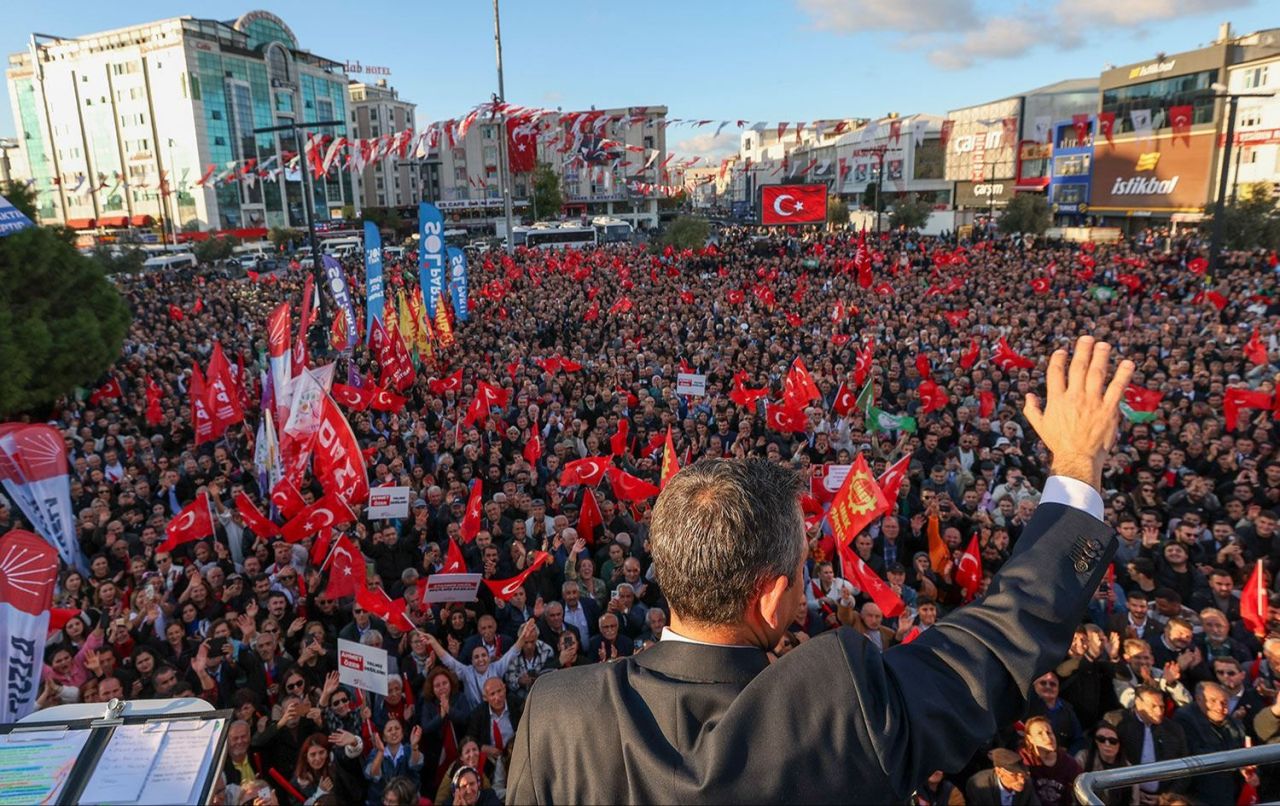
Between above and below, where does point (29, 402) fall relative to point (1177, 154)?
below

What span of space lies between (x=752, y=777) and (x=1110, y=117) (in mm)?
49880

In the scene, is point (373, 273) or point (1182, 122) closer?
point (373, 273)

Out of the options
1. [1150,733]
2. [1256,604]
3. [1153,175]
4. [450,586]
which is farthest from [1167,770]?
[1153,175]

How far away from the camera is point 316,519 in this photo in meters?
7.87

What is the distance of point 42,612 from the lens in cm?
439

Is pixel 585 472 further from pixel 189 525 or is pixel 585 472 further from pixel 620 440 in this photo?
pixel 189 525

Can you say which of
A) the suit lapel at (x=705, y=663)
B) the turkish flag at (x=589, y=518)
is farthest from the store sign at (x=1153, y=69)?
the suit lapel at (x=705, y=663)

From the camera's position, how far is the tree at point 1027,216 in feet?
139

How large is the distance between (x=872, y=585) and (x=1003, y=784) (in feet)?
6.61

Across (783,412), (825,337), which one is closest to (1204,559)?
(783,412)

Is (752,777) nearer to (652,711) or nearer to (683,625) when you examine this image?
(652,711)

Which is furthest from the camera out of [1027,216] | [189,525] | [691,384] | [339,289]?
[1027,216]

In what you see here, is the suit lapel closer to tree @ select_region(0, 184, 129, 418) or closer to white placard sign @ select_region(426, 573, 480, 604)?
white placard sign @ select_region(426, 573, 480, 604)

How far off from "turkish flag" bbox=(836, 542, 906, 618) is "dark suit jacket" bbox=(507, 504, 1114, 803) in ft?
14.9
